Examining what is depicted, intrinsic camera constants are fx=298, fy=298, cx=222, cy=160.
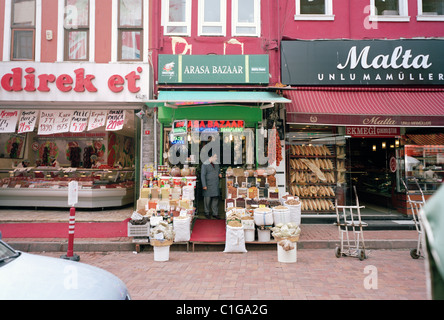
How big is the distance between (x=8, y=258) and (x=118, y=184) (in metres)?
9.02

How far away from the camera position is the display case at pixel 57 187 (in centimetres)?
1148

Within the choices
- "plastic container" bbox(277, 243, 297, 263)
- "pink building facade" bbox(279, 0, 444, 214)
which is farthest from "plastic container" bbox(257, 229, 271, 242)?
"pink building facade" bbox(279, 0, 444, 214)

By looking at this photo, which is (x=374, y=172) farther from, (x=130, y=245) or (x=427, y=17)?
(x=130, y=245)

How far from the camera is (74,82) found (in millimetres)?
9672

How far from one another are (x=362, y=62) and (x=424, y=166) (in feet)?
13.4

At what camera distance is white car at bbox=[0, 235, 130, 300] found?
8.76 feet

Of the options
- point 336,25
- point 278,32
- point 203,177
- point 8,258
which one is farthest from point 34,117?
point 336,25

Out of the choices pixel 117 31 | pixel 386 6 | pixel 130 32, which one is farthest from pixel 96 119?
pixel 386 6

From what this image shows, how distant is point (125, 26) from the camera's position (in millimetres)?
10297

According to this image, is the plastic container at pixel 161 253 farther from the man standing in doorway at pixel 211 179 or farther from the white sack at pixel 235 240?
the man standing in doorway at pixel 211 179

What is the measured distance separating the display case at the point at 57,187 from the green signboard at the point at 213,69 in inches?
193

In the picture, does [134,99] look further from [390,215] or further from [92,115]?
[390,215]

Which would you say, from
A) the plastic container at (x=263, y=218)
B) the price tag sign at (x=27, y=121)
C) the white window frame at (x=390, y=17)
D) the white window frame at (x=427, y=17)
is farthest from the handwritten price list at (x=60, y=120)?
the white window frame at (x=427, y=17)

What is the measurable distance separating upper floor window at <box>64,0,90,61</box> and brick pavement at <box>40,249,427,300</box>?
6739 mm
